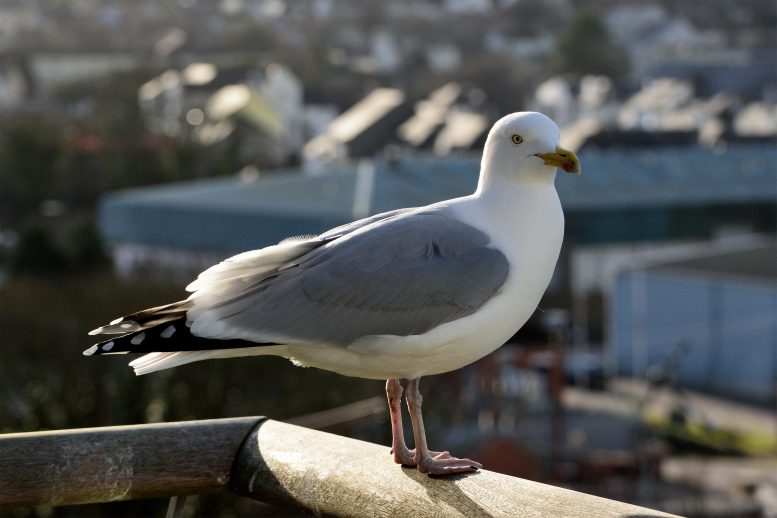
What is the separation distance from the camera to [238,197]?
29.0 m

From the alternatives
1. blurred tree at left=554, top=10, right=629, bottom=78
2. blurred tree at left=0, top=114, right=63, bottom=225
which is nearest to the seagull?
blurred tree at left=0, top=114, right=63, bottom=225

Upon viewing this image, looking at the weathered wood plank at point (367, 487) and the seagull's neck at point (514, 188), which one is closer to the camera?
the weathered wood plank at point (367, 487)

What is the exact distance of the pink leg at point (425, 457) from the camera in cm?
329

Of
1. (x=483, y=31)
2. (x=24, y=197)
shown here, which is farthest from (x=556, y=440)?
(x=483, y=31)

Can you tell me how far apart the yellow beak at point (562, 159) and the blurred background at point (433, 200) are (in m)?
6.52

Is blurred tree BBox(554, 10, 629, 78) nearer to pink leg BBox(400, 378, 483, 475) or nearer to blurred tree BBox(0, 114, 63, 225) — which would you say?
blurred tree BBox(0, 114, 63, 225)

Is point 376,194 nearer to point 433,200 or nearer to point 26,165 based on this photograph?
point 433,200

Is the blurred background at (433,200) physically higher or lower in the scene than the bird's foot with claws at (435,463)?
lower

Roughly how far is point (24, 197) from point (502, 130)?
4275 cm

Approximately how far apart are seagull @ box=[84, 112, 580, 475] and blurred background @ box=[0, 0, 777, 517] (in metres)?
6.24

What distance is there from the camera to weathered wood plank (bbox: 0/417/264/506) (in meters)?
3.22

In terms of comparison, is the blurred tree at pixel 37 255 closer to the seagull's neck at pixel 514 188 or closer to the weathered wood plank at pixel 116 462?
the weathered wood plank at pixel 116 462

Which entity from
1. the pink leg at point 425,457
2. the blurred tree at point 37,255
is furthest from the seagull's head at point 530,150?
the blurred tree at point 37,255

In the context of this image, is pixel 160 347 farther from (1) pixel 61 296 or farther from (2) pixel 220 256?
(2) pixel 220 256
